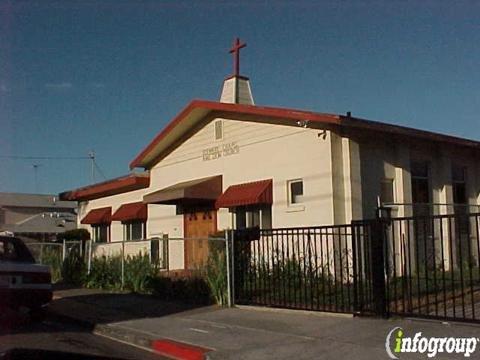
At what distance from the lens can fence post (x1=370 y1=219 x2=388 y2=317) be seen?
10344 mm

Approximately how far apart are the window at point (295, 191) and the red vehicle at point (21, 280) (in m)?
6.52

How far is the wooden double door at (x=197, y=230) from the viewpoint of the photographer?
61.9ft

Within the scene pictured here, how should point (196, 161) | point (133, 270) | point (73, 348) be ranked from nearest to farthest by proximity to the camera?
point (73, 348), point (133, 270), point (196, 161)

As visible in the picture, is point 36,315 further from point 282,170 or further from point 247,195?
point 282,170

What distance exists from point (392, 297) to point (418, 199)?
19.8ft

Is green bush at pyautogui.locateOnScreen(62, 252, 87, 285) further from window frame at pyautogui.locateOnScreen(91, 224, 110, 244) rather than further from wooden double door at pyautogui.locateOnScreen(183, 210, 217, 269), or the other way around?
window frame at pyautogui.locateOnScreen(91, 224, 110, 244)

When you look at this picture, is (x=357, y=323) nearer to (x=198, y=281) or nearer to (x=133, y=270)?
(x=198, y=281)

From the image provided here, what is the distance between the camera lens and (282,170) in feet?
53.7

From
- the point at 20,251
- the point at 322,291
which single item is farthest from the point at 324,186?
the point at 20,251

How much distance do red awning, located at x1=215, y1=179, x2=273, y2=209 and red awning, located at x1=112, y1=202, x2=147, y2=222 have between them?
574cm

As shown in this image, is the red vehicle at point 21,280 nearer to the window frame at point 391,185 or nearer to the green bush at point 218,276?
the green bush at point 218,276

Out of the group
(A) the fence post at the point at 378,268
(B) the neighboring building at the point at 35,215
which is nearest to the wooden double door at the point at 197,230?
(A) the fence post at the point at 378,268

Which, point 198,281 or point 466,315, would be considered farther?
point 198,281

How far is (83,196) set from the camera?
Result: 90.3 ft
